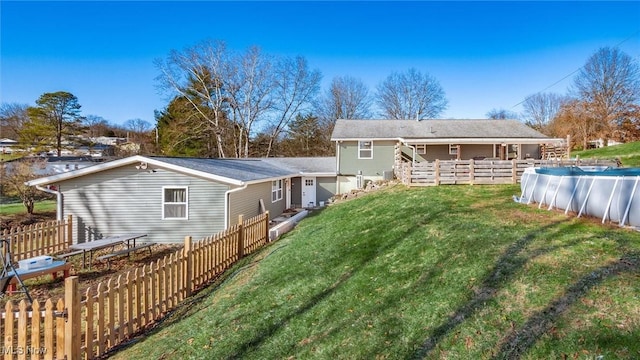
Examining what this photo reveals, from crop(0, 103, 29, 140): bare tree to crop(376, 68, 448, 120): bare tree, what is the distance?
1779 inches

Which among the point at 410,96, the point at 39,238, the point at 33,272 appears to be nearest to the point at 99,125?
the point at 410,96

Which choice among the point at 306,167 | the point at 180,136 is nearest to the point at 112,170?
the point at 306,167

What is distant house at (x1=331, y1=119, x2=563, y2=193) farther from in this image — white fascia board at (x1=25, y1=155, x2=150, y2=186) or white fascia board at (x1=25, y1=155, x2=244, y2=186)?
white fascia board at (x1=25, y1=155, x2=150, y2=186)

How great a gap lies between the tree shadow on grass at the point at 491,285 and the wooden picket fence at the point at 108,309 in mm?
4049

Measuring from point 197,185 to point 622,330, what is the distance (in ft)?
39.9

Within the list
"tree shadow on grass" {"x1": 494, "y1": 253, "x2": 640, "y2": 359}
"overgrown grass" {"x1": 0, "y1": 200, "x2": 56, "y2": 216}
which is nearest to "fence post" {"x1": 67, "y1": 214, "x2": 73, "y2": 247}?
"overgrown grass" {"x1": 0, "y1": 200, "x2": 56, "y2": 216}

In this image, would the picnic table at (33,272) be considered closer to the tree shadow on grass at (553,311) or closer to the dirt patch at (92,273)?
the dirt patch at (92,273)

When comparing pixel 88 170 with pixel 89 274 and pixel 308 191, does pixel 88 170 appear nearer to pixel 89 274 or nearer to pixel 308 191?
pixel 89 274

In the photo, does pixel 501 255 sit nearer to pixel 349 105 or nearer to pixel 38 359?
pixel 38 359

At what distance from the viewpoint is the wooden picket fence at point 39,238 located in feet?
32.6

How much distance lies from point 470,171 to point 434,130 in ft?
29.6

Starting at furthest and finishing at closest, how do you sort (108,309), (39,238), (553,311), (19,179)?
1. (19,179)
2. (39,238)
3. (108,309)
4. (553,311)

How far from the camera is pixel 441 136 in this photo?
21438 mm

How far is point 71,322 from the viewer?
4.11 metres
